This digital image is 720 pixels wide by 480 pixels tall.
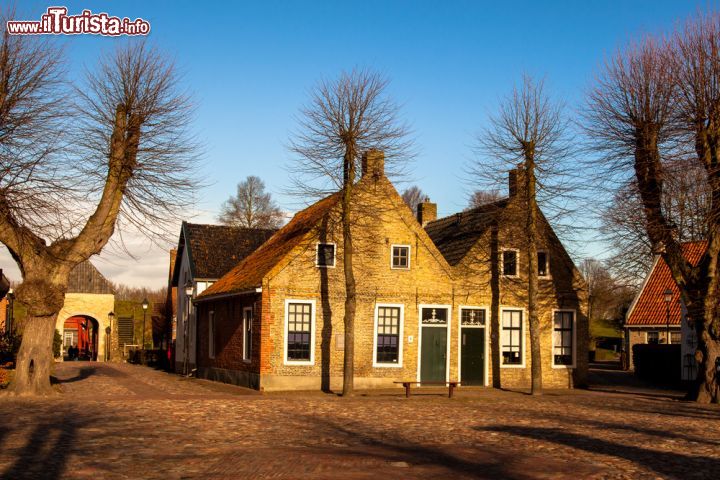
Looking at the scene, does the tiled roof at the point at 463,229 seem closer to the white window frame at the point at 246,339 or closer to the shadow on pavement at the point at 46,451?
the white window frame at the point at 246,339

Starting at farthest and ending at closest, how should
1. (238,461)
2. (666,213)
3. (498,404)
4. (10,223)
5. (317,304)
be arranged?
(317,304) → (666,213) → (498,404) → (10,223) → (238,461)

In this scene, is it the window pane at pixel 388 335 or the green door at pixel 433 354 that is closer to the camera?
the window pane at pixel 388 335

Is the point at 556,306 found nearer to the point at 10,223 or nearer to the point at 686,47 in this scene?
the point at 686,47

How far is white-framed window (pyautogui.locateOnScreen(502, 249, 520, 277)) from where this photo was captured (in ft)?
98.6

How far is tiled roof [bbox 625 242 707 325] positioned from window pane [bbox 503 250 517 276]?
1446 centimetres

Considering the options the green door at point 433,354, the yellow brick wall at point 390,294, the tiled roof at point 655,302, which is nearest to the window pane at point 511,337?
the yellow brick wall at point 390,294

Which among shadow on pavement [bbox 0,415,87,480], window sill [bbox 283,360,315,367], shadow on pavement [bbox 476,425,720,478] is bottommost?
shadow on pavement [bbox 476,425,720,478]

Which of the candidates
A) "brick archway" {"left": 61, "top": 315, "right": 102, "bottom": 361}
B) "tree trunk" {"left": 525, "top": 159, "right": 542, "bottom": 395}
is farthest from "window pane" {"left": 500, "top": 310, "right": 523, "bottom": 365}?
"brick archway" {"left": 61, "top": 315, "right": 102, "bottom": 361}

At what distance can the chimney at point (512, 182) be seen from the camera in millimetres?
28333

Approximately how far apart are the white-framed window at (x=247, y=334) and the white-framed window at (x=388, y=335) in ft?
14.1

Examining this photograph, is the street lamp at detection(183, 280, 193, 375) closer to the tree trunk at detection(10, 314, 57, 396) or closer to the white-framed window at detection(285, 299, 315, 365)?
the white-framed window at detection(285, 299, 315, 365)

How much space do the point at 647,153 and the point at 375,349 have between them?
10.9 meters

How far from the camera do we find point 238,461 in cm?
1153

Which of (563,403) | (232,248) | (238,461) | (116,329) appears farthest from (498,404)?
(116,329)
